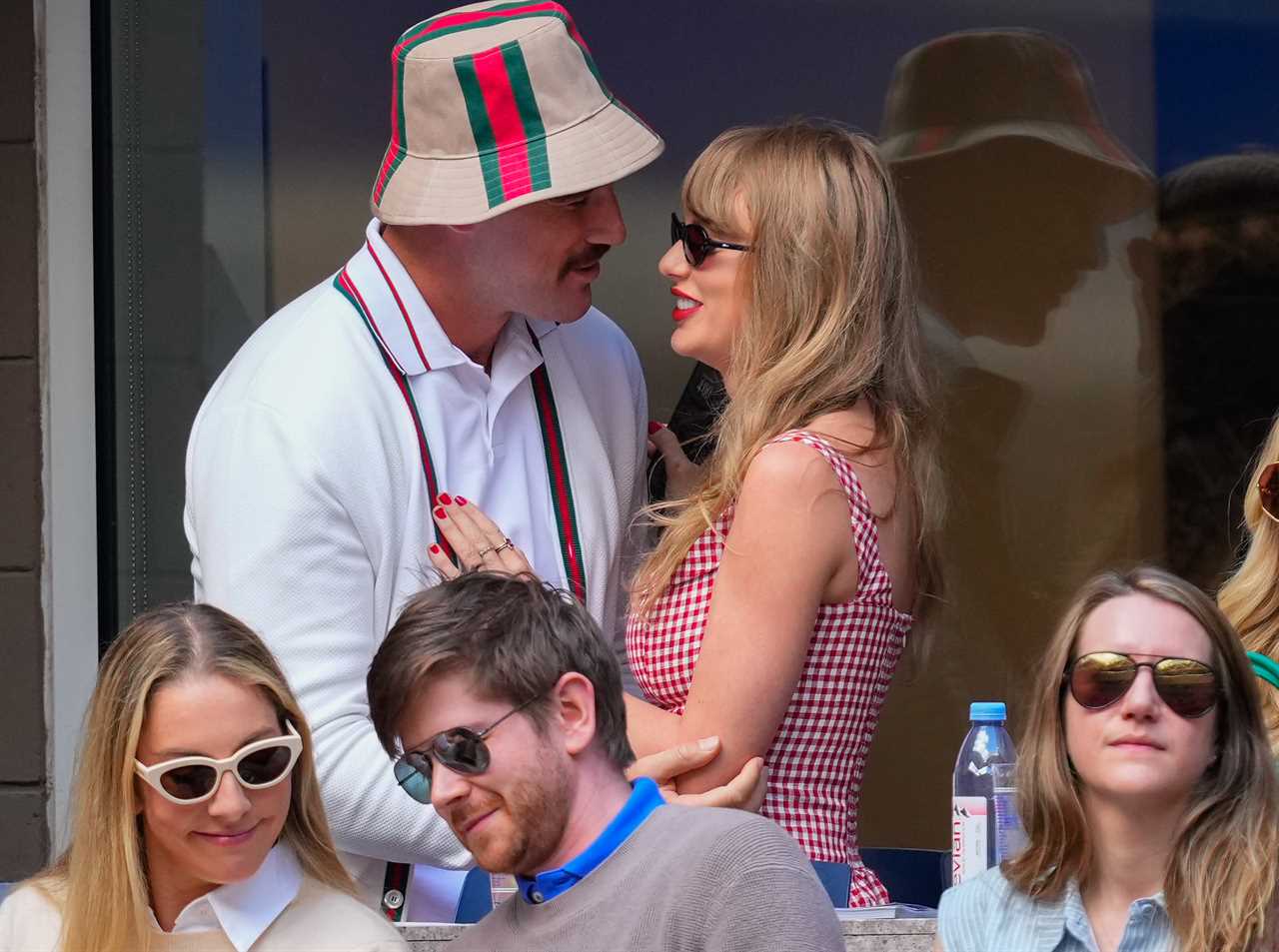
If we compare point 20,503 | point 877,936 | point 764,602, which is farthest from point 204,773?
point 20,503

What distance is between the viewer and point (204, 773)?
2.54m

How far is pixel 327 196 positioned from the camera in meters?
4.74

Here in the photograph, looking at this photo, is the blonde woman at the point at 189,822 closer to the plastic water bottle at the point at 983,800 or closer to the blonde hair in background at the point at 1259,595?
Answer: the plastic water bottle at the point at 983,800

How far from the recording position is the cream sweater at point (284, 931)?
260 cm

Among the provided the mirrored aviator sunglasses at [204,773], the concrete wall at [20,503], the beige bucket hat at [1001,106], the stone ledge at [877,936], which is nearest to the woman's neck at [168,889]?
the mirrored aviator sunglasses at [204,773]

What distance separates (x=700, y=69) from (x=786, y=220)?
172cm

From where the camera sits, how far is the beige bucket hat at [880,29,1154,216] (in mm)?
4734

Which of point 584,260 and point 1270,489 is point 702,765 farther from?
point 1270,489

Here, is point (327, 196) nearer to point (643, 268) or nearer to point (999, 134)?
point (643, 268)

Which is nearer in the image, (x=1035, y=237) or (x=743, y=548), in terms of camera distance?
(x=743, y=548)

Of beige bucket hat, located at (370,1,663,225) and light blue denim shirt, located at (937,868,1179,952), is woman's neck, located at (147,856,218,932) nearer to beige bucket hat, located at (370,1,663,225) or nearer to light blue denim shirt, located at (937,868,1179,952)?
light blue denim shirt, located at (937,868,1179,952)

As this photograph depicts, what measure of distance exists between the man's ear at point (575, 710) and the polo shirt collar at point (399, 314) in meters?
1.07

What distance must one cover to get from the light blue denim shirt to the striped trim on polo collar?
4.35 feet

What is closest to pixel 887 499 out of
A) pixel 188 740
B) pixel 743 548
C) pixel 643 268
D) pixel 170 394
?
pixel 743 548
